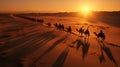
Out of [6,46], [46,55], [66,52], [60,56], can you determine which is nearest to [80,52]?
[66,52]

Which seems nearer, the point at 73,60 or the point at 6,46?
the point at 73,60

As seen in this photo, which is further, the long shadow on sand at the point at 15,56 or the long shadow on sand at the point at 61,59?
the long shadow on sand at the point at 61,59

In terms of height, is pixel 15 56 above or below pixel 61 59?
above

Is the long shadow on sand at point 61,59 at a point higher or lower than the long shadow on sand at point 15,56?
lower

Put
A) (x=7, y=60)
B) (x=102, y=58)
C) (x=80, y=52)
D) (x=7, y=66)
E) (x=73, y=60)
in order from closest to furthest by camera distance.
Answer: (x=7, y=66) → (x=7, y=60) → (x=73, y=60) → (x=102, y=58) → (x=80, y=52)

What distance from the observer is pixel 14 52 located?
10555mm

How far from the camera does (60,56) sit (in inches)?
425

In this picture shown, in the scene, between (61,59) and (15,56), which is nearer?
(15,56)

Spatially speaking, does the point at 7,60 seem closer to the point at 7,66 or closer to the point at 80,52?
the point at 7,66

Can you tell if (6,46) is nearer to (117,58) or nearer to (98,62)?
(98,62)

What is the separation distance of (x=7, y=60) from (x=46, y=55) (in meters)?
2.29

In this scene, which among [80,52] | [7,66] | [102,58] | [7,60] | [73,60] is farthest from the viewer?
[80,52]

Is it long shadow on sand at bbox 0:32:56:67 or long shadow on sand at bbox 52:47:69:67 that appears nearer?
long shadow on sand at bbox 0:32:56:67

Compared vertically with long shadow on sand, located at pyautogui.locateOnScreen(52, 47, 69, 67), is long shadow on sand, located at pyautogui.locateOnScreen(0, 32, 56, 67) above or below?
above
